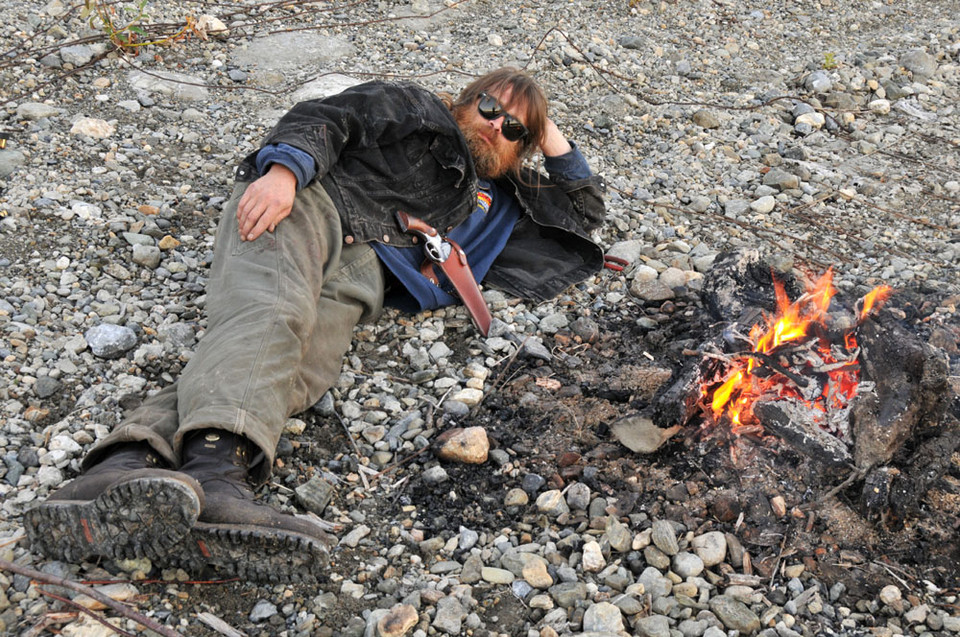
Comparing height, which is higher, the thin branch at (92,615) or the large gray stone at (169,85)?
the thin branch at (92,615)

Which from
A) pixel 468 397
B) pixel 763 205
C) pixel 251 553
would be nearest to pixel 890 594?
pixel 468 397

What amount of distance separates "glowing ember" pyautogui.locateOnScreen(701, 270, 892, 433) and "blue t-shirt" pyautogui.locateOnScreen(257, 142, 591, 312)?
1.59 m

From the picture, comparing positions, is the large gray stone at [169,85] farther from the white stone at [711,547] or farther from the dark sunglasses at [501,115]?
the white stone at [711,547]

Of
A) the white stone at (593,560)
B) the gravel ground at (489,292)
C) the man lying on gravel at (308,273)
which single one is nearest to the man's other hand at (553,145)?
the man lying on gravel at (308,273)

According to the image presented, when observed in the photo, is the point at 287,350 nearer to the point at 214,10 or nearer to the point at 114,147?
the point at 114,147

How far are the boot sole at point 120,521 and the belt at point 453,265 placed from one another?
211 cm

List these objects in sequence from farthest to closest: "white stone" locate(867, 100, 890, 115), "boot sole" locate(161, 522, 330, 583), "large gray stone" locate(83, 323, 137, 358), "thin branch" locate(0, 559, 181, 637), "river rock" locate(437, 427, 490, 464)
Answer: "white stone" locate(867, 100, 890, 115) → "large gray stone" locate(83, 323, 137, 358) → "river rock" locate(437, 427, 490, 464) → "boot sole" locate(161, 522, 330, 583) → "thin branch" locate(0, 559, 181, 637)

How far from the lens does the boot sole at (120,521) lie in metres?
2.72

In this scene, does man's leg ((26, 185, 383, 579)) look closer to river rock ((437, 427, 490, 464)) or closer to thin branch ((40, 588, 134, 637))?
thin branch ((40, 588, 134, 637))

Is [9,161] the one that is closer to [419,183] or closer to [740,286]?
[419,183]

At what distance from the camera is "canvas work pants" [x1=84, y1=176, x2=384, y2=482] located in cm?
325

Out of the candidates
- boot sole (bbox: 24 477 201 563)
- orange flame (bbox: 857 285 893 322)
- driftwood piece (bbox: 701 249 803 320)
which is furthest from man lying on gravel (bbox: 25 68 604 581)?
orange flame (bbox: 857 285 893 322)

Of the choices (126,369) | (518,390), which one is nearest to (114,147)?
(126,369)

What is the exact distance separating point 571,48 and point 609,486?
4954mm
